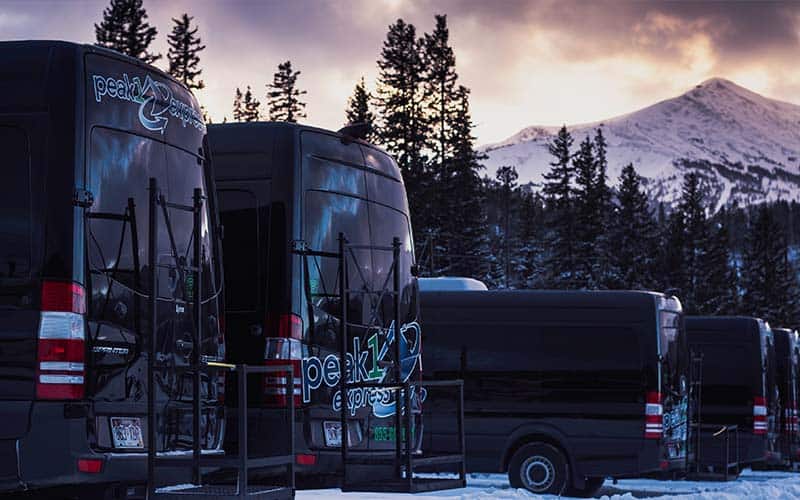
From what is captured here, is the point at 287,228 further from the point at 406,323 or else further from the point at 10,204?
the point at 10,204

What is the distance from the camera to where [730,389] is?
23.1 m

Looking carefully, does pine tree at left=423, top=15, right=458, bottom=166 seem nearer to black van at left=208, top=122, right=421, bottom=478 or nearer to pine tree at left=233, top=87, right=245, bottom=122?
pine tree at left=233, top=87, right=245, bottom=122

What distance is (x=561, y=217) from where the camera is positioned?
7219 cm

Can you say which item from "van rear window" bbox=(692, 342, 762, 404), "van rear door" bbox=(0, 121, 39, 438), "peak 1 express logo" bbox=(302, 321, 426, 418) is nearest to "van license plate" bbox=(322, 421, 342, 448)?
"peak 1 express logo" bbox=(302, 321, 426, 418)

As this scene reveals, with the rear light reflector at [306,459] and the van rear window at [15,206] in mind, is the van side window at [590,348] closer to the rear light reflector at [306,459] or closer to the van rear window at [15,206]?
the rear light reflector at [306,459]

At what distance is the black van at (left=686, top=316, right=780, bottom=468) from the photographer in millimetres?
22922

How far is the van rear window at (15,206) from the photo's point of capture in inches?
305

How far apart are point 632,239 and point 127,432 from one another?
6893cm

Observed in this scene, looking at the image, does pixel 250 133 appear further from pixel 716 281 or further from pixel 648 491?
pixel 716 281

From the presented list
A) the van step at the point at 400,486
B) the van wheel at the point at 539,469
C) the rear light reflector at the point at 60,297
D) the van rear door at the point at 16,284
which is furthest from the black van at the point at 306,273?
the van wheel at the point at 539,469

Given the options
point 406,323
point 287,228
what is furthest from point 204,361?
point 406,323

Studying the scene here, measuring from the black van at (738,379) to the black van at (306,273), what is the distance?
42.4 ft

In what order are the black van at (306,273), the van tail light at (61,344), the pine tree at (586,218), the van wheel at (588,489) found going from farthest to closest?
the pine tree at (586,218) < the van wheel at (588,489) < the black van at (306,273) < the van tail light at (61,344)

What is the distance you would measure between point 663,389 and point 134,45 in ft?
145
